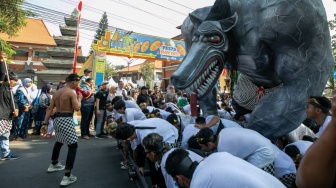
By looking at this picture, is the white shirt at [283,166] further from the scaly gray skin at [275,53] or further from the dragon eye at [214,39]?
the dragon eye at [214,39]

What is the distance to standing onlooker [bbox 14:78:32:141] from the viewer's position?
5.83 m

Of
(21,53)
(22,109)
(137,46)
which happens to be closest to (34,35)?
(21,53)

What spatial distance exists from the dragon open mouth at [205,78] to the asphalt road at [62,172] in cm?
160

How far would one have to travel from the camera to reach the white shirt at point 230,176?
118cm

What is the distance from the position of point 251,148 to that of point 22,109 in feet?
17.9

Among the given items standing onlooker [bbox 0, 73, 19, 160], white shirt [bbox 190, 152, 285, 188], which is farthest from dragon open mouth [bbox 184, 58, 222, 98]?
standing onlooker [bbox 0, 73, 19, 160]

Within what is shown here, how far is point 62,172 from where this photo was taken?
3.81 meters

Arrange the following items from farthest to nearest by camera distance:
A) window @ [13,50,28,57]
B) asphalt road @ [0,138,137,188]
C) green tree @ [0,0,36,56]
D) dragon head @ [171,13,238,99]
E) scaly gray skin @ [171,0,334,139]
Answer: window @ [13,50,28,57]
green tree @ [0,0,36,56]
asphalt road @ [0,138,137,188]
dragon head @ [171,13,238,99]
scaly gray skin @ [171,0,334,139]

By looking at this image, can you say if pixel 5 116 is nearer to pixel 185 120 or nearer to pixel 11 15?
pixel 185 120

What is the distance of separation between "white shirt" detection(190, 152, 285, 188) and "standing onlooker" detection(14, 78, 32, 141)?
5.52m

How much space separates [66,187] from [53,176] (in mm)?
533

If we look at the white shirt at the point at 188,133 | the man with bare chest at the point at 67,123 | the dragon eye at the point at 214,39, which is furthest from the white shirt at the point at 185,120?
the dragon eye at the point at 214,39

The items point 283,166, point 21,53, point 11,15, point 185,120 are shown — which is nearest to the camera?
point 283,166

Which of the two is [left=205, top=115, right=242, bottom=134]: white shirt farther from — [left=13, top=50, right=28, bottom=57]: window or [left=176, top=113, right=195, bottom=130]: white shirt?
[left=13, top=50, right=28, bottom=57]: window
